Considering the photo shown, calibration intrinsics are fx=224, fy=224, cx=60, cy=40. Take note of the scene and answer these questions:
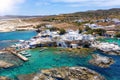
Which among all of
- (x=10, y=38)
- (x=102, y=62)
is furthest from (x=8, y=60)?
(x=10, y=38)

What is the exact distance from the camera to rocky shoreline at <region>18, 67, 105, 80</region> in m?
37.8

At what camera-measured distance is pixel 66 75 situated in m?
38.5

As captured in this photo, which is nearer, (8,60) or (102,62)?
(102,62)

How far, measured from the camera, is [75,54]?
57688mm

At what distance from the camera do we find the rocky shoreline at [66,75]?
37812mm

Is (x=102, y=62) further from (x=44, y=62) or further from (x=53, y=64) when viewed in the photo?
(x=44, y=62)

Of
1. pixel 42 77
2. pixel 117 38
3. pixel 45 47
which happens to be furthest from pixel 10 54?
pixel 117 38

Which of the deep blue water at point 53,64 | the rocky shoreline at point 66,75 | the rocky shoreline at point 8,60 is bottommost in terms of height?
the deep blue water at point 53,64

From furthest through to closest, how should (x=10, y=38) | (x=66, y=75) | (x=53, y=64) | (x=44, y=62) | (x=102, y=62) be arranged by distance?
(x=10, y=38) → (x=44, y=62) → (x=53, y=64) → (x=102, y=62) → (x=66, y=75)

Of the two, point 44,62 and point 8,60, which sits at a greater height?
point 8,60

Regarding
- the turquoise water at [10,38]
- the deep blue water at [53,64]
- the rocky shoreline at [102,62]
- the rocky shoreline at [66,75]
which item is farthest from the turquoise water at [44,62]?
the turquoise water at [10,38]

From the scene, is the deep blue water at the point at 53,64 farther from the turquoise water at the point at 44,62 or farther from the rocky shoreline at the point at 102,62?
the rocky shoreline at the point at 102,62

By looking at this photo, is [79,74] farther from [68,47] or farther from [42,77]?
[68,47]

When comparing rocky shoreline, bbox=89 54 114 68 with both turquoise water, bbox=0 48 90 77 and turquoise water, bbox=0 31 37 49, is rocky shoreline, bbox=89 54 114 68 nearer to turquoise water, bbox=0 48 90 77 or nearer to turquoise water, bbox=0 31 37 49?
turquoise water, bbox=0 48 90 77
